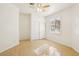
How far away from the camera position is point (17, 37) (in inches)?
56.2

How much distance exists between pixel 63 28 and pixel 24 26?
0.60 meters

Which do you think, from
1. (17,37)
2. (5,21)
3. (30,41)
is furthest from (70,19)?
(5,21)

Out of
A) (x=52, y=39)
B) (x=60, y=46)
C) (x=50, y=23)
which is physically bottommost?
(x=60, y=46)

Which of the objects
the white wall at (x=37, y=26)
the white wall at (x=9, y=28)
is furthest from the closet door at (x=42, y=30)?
the white wall at (x=9, y=28)

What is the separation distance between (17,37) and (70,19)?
0.83 m

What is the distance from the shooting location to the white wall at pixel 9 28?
1427 millimetres

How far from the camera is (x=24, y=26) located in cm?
149

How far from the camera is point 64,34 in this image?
1.47 m

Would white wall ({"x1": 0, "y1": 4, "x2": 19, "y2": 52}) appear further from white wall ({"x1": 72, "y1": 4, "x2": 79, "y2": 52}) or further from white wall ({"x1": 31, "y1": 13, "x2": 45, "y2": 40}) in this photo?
white wall ({"x1": 72, "y1": 4, "x2": 79, "y2": 52})

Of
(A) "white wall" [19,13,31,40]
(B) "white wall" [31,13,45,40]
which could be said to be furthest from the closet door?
(A) "white wall" [19,13,31,40]

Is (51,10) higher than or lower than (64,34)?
higher

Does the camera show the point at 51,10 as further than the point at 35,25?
No

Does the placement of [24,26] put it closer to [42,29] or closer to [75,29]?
[42,29]

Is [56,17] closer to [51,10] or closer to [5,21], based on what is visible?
[51,10]
